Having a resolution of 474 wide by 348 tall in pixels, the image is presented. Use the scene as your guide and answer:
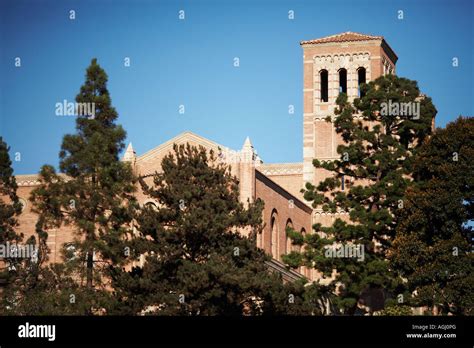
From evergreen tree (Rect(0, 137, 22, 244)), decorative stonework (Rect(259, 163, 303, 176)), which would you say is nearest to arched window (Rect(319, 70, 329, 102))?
decorative stonework (Rect(259, 163, 303, 176))

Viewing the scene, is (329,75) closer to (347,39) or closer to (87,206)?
(347,39)

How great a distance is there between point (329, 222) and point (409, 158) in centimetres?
1878

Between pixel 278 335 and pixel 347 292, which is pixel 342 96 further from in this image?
pixel 278 335

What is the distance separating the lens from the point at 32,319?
68.8ft

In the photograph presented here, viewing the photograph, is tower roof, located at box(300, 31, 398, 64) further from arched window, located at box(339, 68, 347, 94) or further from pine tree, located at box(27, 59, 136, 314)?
pine tree, located at box(27, 59, 136, 314)

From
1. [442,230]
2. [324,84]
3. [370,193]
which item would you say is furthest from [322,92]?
[442,230]

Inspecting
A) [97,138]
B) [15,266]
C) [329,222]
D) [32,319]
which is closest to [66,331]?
[32,319]

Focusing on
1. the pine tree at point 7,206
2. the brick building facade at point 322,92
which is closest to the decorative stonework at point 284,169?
the brick building facade at point 322,92

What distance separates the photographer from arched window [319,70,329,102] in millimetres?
62719

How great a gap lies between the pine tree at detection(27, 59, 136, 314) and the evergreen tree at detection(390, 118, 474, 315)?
35.5 ft

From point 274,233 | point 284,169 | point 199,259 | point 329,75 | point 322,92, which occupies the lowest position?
point 199,259

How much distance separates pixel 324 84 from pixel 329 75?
143cm

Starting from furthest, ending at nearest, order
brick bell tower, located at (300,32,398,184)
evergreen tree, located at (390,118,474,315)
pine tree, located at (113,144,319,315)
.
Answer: brick bell tower, located at (300,32,398,184) → evergreen tree, located at (390,118,474,315) → pine tree, located at (113,144,319,315)

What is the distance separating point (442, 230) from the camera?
37.8 m
